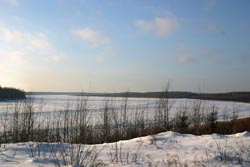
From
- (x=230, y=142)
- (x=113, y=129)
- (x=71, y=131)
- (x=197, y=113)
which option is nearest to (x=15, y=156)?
(x=230, y=142)

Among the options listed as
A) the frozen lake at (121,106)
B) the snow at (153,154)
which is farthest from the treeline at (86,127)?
the snow at (153,154)

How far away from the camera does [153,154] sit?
5.27 meters

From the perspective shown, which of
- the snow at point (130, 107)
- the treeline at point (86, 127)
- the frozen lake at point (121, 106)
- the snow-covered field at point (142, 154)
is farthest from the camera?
the snow at point (130, 107)

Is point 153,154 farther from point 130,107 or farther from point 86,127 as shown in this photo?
point 130,107

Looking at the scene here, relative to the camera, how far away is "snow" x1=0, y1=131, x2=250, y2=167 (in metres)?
4.50

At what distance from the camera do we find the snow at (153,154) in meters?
4.50

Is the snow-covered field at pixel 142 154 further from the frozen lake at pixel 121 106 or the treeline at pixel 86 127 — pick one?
the frozen lake at pixel 121 106

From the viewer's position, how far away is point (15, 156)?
16.0 ft

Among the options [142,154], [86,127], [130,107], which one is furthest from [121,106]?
[130,107]

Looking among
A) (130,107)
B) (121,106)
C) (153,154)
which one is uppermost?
(121,106)

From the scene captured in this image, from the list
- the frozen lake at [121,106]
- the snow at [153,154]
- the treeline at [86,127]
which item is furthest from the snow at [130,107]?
the snow at [153,154]

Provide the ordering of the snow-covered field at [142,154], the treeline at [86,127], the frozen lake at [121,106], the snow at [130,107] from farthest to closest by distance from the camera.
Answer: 1. the snow at [130,107]
2. the frozen lake at [121,106]
3. the treeline at [86,127]
4. the snow-covered field at [142,154]

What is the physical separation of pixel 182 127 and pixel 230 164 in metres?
7.61

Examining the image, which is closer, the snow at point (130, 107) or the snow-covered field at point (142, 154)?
the snow-covered field at point (142, 154)
